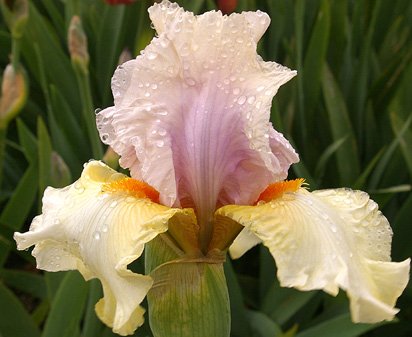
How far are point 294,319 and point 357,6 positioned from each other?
0.89m

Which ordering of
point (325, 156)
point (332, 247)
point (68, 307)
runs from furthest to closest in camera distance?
point (325, 156) < point (68, 307) < point (332, 247)

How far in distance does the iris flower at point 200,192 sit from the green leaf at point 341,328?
0.47 m

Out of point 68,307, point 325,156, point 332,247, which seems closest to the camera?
point 332,247

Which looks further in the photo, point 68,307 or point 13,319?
point 13,319

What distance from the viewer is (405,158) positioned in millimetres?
1583

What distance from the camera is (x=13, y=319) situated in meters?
1.29

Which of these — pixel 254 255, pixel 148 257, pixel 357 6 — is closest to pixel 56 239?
pixel 148 257

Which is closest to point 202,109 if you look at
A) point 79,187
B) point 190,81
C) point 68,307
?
point 190,81

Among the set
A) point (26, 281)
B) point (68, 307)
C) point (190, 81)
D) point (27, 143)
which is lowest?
point (26, 281)

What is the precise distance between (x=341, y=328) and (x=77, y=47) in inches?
27.4

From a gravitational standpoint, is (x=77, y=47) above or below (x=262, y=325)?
above

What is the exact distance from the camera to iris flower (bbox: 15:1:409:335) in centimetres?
66

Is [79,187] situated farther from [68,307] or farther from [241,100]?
[68,307]

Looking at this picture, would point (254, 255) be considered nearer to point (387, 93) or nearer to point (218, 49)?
point (387, 93)
